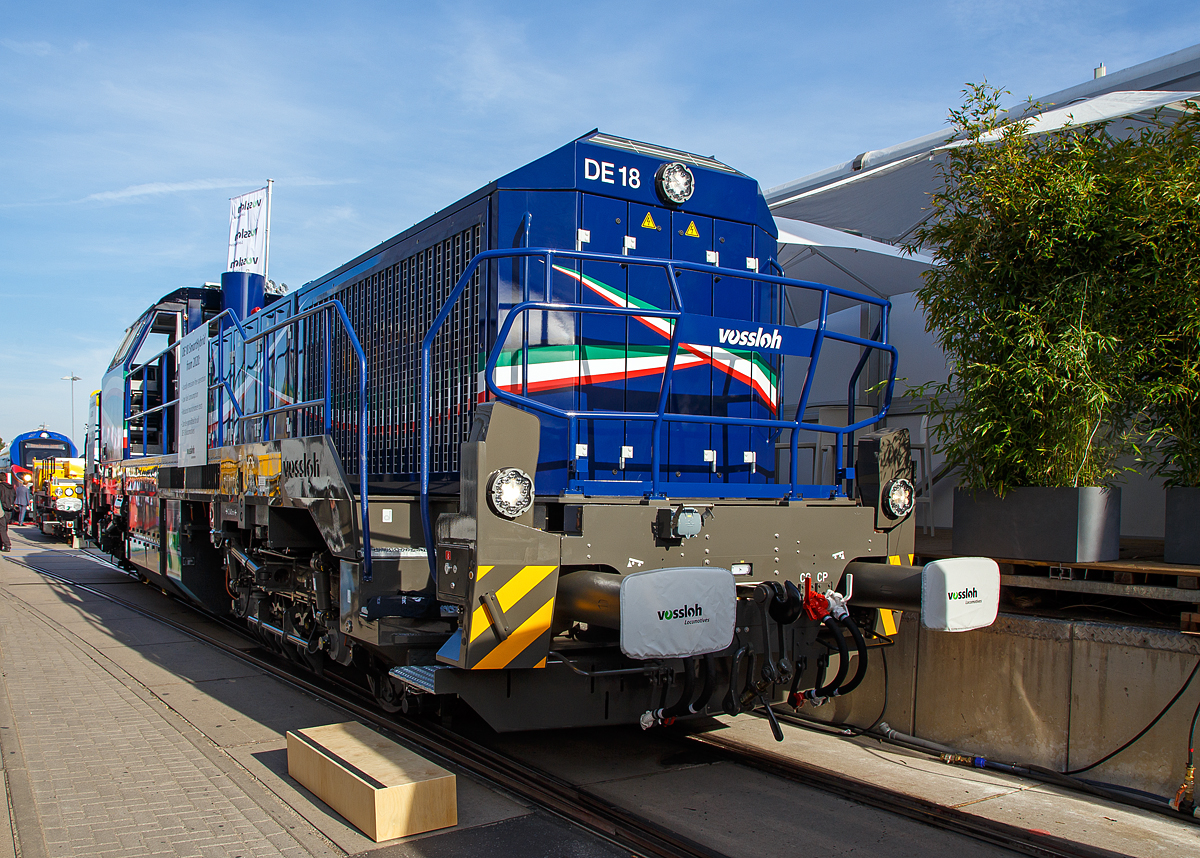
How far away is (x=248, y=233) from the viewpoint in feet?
39.3

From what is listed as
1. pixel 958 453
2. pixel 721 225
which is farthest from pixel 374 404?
pixel 958 453

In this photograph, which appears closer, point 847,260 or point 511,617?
point 511,617

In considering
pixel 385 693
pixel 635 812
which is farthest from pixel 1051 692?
pixel 385 693

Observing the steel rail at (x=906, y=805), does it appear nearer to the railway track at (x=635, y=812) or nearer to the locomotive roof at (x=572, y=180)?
the railway track at (x=635, y=812)

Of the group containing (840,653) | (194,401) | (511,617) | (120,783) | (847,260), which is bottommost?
(120,783)

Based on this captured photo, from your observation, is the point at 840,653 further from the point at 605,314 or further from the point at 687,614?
the point at 605,314

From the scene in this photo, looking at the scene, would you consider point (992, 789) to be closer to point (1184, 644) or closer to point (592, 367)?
point (1184, 644)

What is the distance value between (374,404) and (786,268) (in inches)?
285

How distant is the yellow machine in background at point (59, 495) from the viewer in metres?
21.1

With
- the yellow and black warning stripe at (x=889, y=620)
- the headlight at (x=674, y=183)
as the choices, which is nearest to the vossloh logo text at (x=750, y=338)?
the headlight at (x=674, y=183)

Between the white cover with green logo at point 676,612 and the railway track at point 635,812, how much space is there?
85cm

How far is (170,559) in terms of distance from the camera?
8359 mm

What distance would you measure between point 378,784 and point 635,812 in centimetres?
119

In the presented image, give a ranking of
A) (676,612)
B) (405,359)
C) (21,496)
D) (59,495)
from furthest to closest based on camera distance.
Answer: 1. (21,496)
2. (59,495)
3. (405,359)
4. (676,612)
